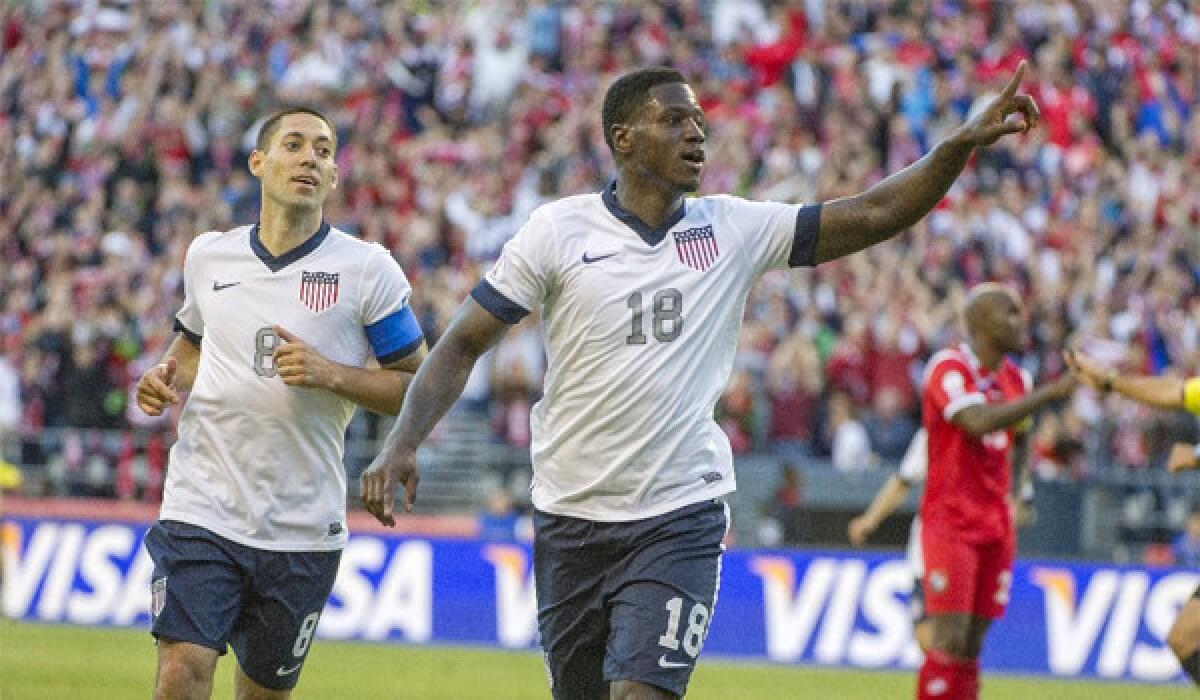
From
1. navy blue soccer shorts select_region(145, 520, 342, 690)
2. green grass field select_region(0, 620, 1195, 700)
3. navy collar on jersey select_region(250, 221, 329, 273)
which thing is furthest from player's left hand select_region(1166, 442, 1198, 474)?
Result: green grass field select_region(0, 620, 1195, 700)

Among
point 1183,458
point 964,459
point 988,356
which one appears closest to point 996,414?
point 964,459

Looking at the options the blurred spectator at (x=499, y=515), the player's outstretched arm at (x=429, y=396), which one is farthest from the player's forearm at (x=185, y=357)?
the blurred spectator at (x=499, y=515)

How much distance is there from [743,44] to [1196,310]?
7381 millimetres

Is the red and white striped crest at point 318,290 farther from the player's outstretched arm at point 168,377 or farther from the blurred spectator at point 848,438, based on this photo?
the blurred spectator at point 848,438

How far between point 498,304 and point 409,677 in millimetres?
8847

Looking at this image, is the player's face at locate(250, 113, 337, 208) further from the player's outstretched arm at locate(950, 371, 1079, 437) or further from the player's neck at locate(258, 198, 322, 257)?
the player's outstretched arm at locate(950, 371, 1079, 437)

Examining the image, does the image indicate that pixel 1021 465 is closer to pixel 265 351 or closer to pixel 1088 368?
pixel 1088 368

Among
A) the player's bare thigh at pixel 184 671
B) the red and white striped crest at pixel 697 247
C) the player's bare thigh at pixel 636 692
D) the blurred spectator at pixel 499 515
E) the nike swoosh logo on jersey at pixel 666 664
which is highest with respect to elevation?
the red and white striped crest at pixel 697 247

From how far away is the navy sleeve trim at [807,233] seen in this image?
7496 millimetres

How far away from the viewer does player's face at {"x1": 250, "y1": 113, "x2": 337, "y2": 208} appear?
8.36 meters

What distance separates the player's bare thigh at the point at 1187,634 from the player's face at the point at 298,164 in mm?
4226

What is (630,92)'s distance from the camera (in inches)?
300

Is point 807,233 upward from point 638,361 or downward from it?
upward

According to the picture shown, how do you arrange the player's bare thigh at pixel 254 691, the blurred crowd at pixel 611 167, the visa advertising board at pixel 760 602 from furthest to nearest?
the blurred crowd at pixel 611 167 < the visa advertising board at pixel 760 602 < the player's bare thigh at pixel 254 691
